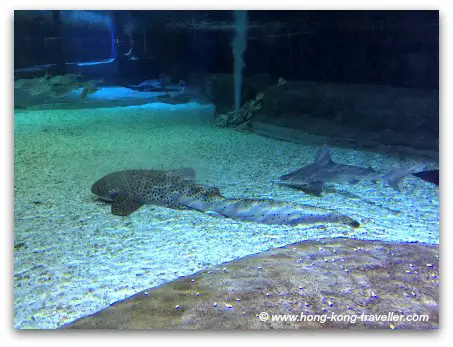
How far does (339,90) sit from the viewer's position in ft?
18.1

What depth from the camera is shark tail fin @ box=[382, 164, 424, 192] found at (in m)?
4.83

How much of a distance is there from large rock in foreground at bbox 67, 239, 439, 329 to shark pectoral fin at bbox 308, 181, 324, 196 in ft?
5.43

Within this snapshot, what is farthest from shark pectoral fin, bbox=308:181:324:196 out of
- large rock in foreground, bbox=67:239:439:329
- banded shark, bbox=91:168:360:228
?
large rock in foreground, bbox=67:239:439:329

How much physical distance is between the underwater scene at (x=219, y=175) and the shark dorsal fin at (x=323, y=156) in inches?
1.0

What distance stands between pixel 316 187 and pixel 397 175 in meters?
1.24

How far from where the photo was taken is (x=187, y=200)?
13.5 feet

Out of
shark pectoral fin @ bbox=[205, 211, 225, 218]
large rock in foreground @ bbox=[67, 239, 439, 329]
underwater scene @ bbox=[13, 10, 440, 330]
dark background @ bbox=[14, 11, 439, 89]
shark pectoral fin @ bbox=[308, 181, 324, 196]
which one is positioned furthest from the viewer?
shark pectoral fin @ bbox=[308, 181, 324, 196]

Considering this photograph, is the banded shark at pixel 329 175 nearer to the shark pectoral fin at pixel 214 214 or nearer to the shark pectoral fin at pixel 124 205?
the shark pectoral fin at pixel 214 214

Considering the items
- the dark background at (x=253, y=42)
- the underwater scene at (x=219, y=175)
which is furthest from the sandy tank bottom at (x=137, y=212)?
the dark background at (x=253, y=42)

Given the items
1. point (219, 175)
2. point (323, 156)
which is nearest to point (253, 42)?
point (219, 175)

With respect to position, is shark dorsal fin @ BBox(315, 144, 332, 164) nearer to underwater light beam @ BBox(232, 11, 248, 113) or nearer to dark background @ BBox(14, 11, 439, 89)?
dark background @ BBox(14, 11, 439, 89)

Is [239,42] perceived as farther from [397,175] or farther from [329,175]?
[397,175]

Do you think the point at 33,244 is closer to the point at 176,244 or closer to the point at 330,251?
A: the point at 176,244

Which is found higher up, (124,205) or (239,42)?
(239,42)
